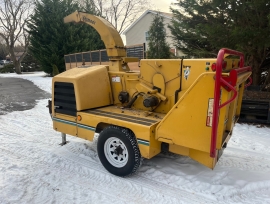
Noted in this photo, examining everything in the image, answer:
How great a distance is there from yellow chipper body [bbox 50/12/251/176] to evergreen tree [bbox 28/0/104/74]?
595 inches

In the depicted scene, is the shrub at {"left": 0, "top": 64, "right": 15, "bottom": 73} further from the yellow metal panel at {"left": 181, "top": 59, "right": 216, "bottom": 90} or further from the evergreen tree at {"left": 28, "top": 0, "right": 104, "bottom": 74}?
the yellow metal panel at {"left": 181, "top": 59, "right": 216, "bottom": 90}

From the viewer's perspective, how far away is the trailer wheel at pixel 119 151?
3.54 m

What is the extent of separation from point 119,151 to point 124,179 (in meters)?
0.45

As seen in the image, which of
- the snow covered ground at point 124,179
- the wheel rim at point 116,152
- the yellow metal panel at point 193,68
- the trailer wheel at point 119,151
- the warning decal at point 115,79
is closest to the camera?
the snow covered ground at point 124,179

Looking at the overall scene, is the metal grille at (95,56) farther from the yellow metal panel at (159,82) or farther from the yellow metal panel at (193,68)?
the yellow metal panel at (193,68)

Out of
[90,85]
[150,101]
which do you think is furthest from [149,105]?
[90,85]

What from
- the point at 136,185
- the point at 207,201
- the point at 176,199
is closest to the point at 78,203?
the point at 136,185

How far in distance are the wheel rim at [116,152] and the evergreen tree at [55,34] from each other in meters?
16.9

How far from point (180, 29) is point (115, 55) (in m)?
6.47

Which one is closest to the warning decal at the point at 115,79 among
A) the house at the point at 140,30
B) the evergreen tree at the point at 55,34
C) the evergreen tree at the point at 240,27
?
the evergreen tree at the point at 240,27

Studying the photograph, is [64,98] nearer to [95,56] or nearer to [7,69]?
[95,56]

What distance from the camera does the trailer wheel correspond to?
11.6 feet

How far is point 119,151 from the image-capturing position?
3.79 metres

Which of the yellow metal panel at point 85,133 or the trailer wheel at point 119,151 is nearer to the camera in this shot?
the trailer wheel at point 119,151
